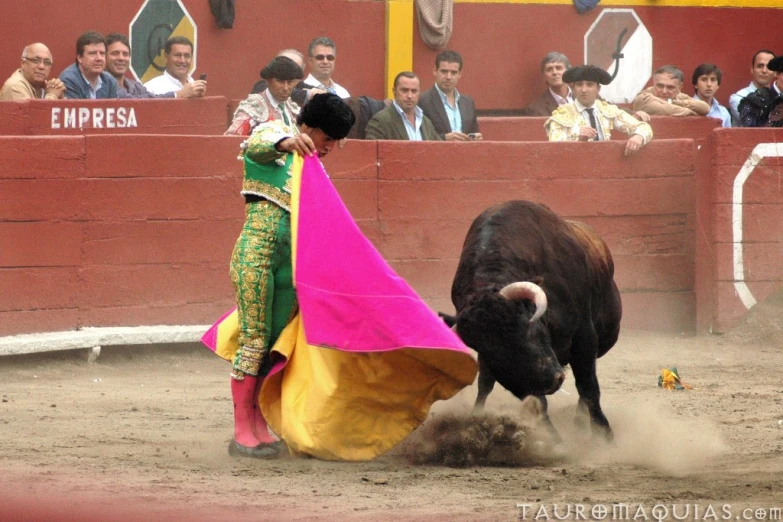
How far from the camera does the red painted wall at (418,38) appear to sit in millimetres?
9094

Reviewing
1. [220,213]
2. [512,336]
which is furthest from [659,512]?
[220,213]

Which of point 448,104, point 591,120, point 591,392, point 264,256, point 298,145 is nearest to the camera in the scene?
point 298,145

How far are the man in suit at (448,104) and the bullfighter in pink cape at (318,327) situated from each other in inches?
159

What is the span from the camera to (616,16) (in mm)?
11047

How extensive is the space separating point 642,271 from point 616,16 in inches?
141

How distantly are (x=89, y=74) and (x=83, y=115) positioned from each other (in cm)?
34

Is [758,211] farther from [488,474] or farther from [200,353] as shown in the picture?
[488,474]

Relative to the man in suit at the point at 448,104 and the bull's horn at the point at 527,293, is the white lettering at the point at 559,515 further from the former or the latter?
the man in suit at the point at 448,104

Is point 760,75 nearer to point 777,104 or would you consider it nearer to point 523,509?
point 777,104

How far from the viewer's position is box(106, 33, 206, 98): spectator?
7.86 meters

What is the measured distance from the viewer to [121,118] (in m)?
7.73

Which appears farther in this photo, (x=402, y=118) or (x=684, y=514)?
(x=402, y=118)

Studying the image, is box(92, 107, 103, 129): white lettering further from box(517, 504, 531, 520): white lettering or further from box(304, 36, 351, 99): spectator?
box(517, 504, 531, 520): white lettering

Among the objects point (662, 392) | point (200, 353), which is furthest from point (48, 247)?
point (662, 392)
